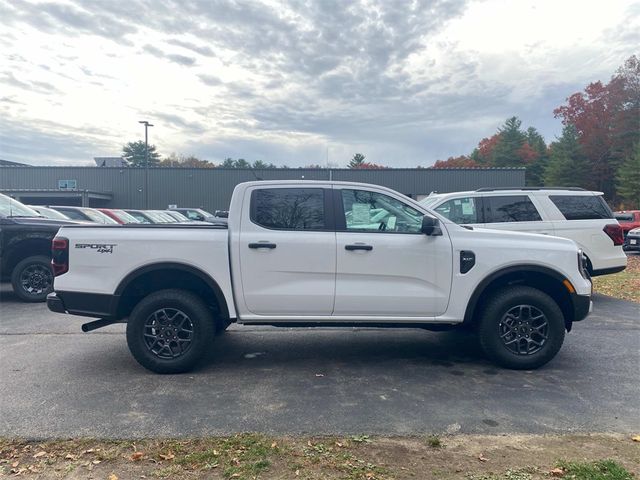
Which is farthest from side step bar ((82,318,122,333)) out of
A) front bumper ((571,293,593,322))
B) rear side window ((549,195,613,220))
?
rear side window ((549,195,613,220))

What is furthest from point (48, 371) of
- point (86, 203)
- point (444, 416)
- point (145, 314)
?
point (86, 203)

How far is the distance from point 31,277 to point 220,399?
20.3 feet

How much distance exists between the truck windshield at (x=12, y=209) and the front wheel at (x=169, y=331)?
5612 mm

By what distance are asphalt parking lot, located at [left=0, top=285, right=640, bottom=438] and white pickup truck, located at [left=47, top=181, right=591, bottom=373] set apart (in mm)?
443

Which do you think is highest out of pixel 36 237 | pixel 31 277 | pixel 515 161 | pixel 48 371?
pixel 515 161

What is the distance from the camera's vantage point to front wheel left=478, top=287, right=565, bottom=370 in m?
A: 4.67

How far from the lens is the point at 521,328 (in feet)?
15.5

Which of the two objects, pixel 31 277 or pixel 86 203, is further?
pixel 86 203

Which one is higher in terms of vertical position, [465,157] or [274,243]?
[465,157]

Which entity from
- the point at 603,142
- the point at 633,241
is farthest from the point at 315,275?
the point at 603,142

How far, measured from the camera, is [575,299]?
4.71 meters

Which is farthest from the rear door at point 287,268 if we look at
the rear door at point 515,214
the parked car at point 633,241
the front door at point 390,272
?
the parked car at point 633,241

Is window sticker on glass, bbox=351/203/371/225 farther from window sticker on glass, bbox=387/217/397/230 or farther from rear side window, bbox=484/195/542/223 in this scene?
rear side window, bbox=484/195/542/223

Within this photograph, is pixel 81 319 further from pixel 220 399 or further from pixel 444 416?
pixel 444 416
